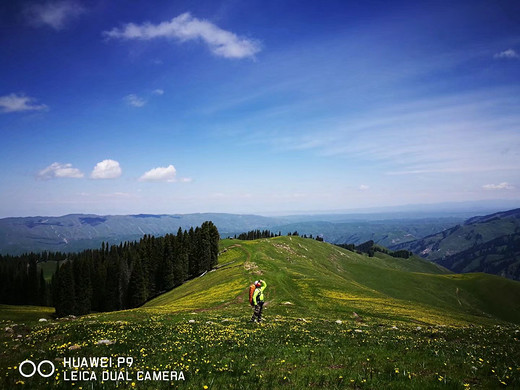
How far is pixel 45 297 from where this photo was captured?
127812 mm

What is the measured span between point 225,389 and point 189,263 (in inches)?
4092

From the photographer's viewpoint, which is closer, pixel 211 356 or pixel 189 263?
pixel 211 356

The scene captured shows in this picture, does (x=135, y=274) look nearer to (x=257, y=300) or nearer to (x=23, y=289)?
(x=257, y=300)

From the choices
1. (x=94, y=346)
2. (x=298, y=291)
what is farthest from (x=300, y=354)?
(x=298, y=291)

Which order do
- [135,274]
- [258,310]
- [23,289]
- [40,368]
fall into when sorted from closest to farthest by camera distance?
[40,368]
[258,310]
[135,274]
[23,289]

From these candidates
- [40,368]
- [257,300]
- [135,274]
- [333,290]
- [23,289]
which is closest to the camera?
[40,368]

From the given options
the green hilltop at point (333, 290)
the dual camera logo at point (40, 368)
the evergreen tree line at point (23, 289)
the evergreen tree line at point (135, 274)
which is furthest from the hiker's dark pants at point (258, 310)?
the evergreen tree line at point (23, 289)

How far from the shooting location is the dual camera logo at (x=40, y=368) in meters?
10.5

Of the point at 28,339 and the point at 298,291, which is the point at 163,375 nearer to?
the point at 28,339

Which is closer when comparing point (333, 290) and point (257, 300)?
point (257, 300)

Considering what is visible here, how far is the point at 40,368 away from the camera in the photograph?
11180 millimetres

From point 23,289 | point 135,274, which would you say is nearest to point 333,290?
point 135,274

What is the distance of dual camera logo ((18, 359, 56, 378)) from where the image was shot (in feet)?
34.4

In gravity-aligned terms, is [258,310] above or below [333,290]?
above
